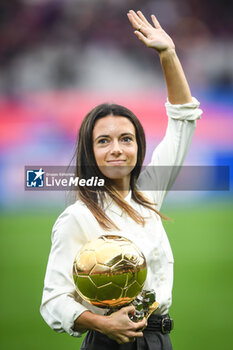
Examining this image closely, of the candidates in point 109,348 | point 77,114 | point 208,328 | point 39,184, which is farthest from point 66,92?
point 208,328

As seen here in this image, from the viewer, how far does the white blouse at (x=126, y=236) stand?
1.39 metres

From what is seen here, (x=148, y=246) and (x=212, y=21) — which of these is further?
(x=212, y=21)

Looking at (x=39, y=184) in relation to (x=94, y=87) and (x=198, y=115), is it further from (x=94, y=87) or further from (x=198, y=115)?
(x=198, y=115)

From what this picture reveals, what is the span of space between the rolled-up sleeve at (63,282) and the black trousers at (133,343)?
12 centimetres

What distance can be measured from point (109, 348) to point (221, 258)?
0.99m

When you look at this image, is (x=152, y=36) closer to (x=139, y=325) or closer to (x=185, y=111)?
(x=185, y=111)

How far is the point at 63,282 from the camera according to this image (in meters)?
1.43

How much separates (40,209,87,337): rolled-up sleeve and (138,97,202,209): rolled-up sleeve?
41 centimetres

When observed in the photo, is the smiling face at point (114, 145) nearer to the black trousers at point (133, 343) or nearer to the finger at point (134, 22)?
the finger at point (134, 22)

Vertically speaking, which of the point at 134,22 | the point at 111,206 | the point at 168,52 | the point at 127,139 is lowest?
the point at 111,206

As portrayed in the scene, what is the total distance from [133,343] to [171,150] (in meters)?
0.69

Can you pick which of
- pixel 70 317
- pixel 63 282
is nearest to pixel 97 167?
pixel 63 282

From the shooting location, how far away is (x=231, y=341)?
7.80ft

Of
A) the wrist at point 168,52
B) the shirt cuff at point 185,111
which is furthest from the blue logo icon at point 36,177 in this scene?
the wrist at point 168,52
